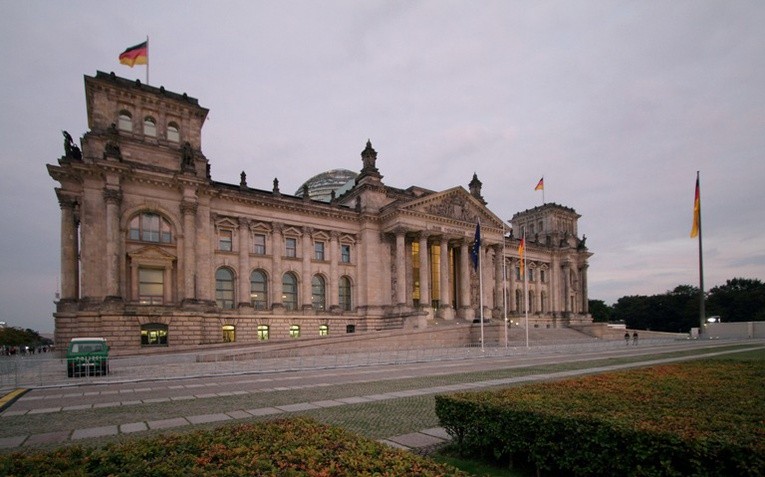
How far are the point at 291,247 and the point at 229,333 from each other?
43.9ft

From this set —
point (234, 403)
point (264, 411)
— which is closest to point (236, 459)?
point (264, 411)

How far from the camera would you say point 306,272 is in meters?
58.4

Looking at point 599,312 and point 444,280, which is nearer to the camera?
point 444,280

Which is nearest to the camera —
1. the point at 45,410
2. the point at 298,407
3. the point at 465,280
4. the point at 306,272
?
the point at 298,407

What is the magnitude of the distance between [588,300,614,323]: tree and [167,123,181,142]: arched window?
126 metres

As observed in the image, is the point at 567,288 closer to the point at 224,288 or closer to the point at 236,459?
the point at 224,288

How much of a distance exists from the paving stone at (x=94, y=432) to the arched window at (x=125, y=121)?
43.5 metres

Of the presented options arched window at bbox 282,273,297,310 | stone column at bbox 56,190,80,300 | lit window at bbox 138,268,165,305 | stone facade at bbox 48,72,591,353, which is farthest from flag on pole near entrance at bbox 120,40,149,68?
arched window at bbox 282,273,297,310

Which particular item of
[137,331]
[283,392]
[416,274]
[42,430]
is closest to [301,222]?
[416,274]

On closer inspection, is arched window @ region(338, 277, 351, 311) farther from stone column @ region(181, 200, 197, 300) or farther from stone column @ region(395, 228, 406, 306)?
stone column @ region(181, 200, 197, 300)

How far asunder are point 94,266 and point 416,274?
40.8 meters

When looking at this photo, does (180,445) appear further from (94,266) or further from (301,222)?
(301,222)

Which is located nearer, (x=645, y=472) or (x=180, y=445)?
(x=645, y=472)

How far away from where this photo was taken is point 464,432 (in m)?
8.76
